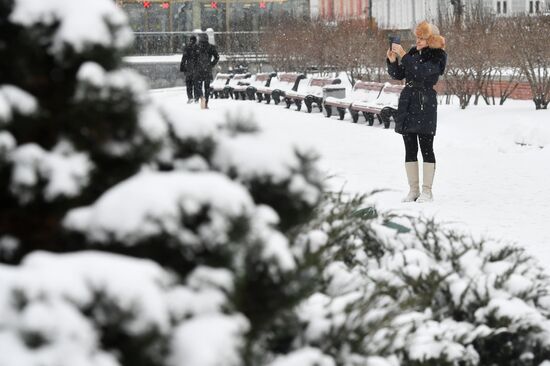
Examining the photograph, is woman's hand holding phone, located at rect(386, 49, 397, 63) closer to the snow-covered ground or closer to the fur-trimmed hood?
the fur-trimmed hood

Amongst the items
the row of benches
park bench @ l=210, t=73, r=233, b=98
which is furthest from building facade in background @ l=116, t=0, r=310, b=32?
the row of benches

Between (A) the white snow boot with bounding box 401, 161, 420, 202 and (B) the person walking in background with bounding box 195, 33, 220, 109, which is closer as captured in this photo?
(A) the white snow boot with bounding box 401, 161, 420, 202

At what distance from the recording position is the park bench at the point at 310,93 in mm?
23820

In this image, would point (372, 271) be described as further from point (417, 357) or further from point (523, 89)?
point (523, 89)

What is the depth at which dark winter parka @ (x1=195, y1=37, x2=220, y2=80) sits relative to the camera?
2348cm

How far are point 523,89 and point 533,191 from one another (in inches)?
580

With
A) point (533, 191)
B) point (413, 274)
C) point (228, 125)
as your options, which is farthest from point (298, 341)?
point (533, 191)

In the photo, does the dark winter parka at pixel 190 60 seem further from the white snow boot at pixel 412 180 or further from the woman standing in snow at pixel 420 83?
the woman standing in snow at pixel 420 83

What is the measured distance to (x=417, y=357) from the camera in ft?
12.5

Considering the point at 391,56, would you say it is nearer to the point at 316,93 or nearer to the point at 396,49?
the point at 396,49

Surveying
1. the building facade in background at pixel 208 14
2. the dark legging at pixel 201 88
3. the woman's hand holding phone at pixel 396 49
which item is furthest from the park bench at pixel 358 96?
the building facade in background at pixel 208 14

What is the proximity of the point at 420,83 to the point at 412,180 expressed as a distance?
0.91 m

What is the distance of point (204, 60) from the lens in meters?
23.8

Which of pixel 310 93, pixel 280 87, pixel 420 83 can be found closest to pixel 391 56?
pixel 420 83
